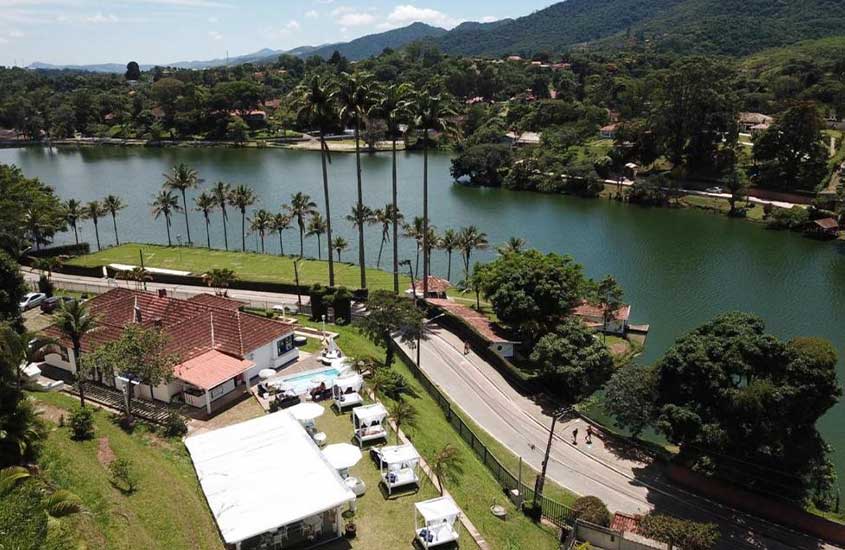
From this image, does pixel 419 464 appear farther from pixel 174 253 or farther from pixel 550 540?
pixel 174 253

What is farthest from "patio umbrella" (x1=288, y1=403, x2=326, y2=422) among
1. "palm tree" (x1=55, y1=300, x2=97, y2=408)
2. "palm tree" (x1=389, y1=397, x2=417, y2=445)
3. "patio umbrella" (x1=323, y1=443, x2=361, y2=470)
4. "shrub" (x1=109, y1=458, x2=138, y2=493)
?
"palm tree" (x1=55, y1=300, x2=97, y2=408)

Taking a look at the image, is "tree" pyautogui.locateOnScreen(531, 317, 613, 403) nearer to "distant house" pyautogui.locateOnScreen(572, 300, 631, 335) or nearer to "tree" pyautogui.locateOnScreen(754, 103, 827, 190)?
"distant house" pyautogui.locateOnScreen(572, 300, 631, 335)

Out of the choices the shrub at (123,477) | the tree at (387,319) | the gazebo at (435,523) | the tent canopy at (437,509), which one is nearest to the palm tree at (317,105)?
the tree at (387,319)

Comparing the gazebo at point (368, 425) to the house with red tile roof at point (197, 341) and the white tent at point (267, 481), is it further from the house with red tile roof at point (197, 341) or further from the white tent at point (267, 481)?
the house with red tile roof at point (197, 341)

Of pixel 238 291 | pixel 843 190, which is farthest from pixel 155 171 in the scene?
pixel 843 190

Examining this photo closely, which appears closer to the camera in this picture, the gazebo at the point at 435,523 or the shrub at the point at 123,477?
the gazebo at the point at 435,523
